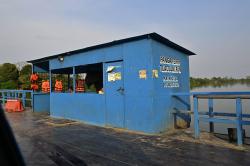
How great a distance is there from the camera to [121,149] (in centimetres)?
675

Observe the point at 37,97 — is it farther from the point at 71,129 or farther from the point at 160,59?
the point at 160,59

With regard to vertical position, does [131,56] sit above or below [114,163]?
above

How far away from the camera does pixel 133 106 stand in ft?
29.7

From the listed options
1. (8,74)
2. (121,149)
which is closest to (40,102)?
(121,149)

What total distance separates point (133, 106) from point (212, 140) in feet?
8.96

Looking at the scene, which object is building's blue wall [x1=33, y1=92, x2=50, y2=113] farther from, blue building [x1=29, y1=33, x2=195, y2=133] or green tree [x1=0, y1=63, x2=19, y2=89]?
green tree [x1=0, y1=63, x2=19, y2=89]

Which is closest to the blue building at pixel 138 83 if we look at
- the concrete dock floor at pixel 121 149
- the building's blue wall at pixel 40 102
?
the concrete dock floor at pixel 121 149

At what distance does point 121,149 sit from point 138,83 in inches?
108

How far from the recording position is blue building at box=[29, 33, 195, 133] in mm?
8633

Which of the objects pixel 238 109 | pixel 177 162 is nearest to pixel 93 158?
pixel 177 162

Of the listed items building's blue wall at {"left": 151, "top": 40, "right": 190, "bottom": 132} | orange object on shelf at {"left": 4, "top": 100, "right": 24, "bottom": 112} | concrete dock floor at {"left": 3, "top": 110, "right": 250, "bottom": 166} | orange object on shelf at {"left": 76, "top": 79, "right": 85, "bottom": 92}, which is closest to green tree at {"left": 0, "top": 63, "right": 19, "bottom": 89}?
orange object on shelf at {"left": 4, "top": 100, "right": 24, "bottom": 112}

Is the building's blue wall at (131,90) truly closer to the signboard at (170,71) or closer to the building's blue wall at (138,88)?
the building's blue wall at (138,88)

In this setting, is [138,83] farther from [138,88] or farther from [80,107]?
[80,107]

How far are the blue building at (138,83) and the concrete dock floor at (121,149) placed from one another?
63 cm
